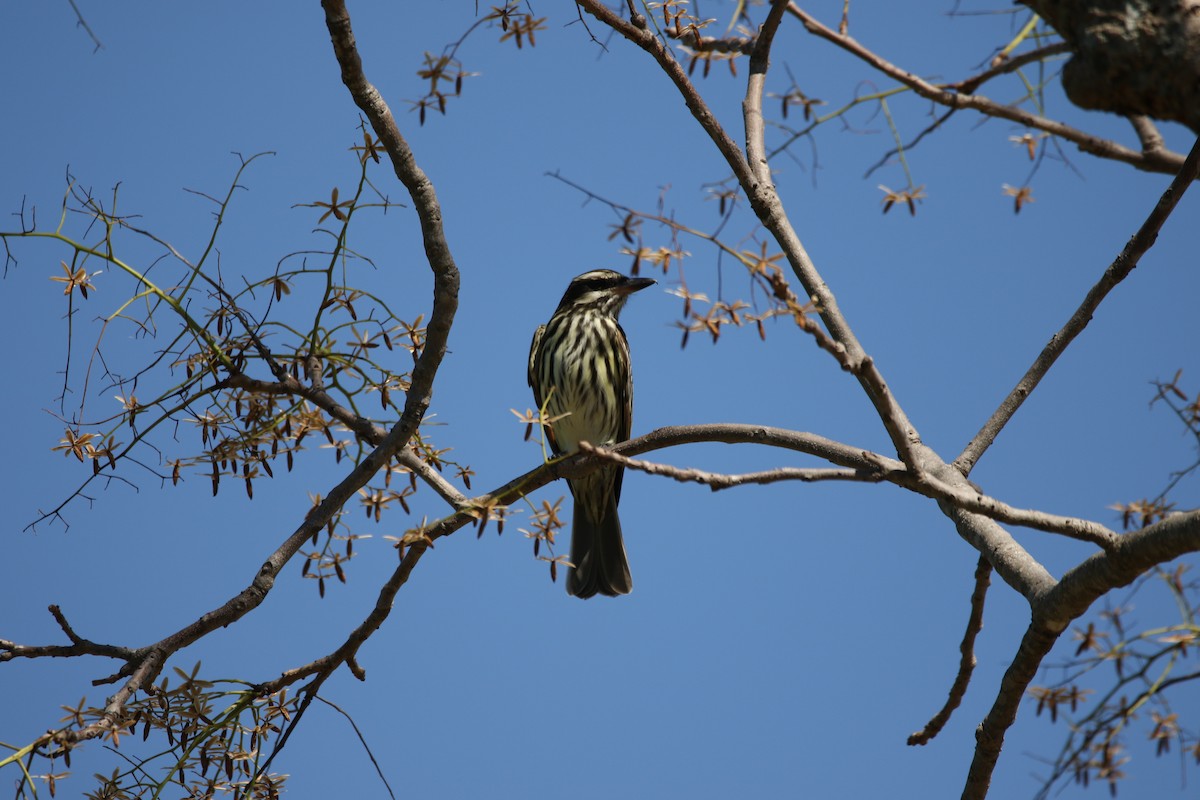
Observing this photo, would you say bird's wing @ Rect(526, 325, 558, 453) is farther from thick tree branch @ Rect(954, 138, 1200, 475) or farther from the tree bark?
the tree bark

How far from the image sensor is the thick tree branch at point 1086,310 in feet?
12.4

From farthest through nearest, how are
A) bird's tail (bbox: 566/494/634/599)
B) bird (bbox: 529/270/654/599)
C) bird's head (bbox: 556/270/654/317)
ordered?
bird's head (bbox: 556/270/654/317) < bird's tail (bbox: 566/494/634/599) < bird (bbox: 529/270/654/599)

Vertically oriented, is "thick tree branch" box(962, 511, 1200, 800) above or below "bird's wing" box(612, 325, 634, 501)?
below

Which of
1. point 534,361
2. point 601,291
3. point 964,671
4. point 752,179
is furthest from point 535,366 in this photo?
point 964,671

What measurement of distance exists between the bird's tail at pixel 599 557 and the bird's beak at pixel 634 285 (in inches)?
52.4

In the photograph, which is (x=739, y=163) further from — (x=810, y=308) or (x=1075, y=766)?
(x=1075, y=766)

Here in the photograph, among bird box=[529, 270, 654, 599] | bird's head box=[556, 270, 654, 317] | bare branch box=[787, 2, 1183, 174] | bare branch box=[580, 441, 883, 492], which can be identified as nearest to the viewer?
bare branch box=[580, 441, 883, 492]

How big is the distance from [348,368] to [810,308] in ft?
7.00

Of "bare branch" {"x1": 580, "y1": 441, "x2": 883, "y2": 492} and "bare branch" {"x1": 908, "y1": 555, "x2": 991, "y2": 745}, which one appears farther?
"bare branch" {"x1": 908, "y1": 555, "x2": 991, "y2": 745}

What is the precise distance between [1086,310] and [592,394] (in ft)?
11.4

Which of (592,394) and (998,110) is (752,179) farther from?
(592,394)

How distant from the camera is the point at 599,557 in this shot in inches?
283

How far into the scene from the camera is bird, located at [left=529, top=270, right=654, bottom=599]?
7012 millimetres

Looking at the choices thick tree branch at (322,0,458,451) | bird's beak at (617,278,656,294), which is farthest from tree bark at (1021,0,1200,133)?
bird's beak at (617,278,656,294)
